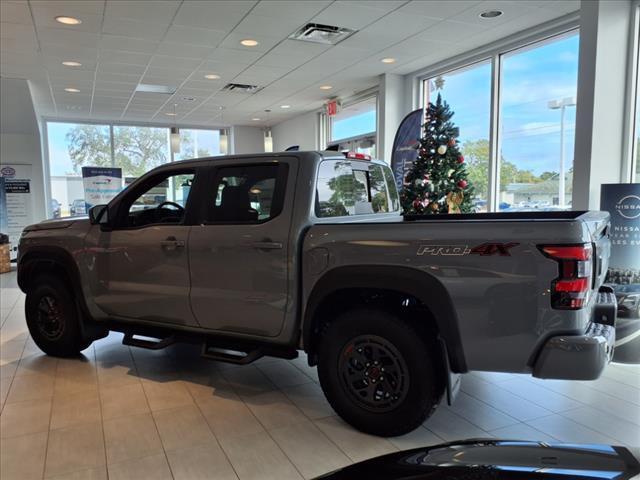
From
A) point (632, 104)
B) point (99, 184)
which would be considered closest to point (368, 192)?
point (632, 104)

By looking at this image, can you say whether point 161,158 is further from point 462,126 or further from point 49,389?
point 49,389

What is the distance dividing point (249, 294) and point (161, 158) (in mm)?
11553

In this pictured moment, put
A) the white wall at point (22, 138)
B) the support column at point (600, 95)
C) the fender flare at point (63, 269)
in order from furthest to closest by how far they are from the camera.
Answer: the white wall at point (22, 138) < the support column at point (600, 95) < the fender flare at point (63, 269)

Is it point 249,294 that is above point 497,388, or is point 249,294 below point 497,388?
above

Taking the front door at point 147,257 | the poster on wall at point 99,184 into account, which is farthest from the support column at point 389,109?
the poster on wall at point 99,184

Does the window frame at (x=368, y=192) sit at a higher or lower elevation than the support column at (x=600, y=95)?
lower

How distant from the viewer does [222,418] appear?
292cm

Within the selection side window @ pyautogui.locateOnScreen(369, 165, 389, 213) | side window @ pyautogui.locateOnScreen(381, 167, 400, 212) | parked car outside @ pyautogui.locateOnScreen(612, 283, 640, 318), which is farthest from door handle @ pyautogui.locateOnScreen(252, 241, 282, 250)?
parked car outside @ pyautogui.locateOnScreen(612, 283, 640, 318)

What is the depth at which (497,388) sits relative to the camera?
3375 mm

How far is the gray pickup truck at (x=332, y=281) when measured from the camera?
7.16 ft

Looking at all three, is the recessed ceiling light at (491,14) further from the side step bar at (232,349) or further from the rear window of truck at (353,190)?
the side step bar at (232,349)

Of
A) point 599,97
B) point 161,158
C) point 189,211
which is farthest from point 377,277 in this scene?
point 161,158

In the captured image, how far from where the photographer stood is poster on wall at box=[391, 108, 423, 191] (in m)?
7.56

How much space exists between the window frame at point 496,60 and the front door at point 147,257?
5031 millimetres
